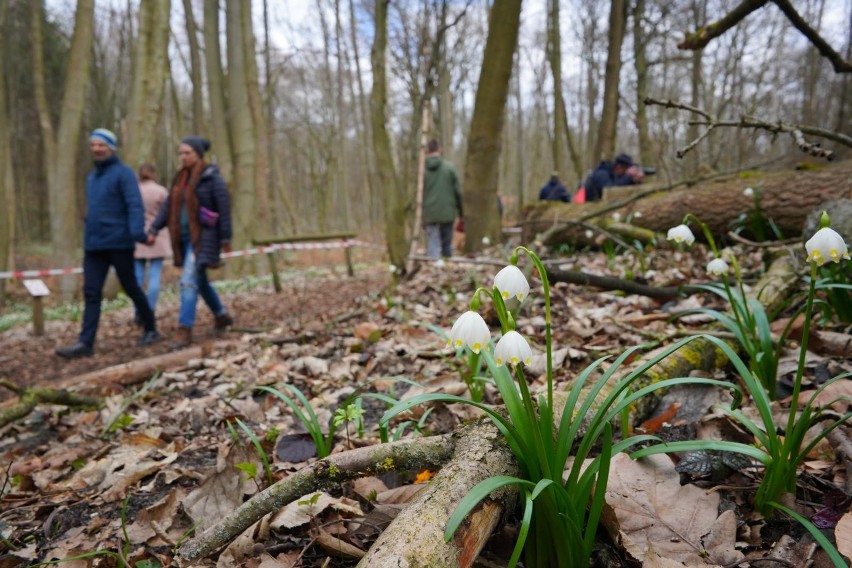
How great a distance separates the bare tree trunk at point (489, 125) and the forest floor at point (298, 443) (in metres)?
2.67

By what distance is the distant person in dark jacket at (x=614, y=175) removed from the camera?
8.90 meters

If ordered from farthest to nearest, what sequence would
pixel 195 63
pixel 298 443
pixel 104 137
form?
pixel 195 63 → pixel 104 137 → pixel 298 443

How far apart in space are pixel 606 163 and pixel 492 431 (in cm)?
901

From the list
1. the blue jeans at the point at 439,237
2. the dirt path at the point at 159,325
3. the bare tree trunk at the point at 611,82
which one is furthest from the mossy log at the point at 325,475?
the bare tree trunk at the point at 611,82

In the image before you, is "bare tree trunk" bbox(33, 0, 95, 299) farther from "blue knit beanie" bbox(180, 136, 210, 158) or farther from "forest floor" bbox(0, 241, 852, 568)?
"blue knit beanie" bbox(180, 136, 210, 158)

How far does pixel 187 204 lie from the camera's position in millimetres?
5129


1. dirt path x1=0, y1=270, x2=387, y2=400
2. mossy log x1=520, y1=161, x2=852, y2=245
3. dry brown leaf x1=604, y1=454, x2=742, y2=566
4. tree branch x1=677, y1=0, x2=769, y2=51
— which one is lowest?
dirt path x1=0, y1=270, x2=387, y2=400

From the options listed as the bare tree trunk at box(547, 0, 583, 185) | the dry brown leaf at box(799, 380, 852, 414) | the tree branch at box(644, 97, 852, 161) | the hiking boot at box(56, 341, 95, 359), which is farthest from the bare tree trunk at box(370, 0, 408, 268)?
the bare tree trunk at box(547, 0, 583, 185)

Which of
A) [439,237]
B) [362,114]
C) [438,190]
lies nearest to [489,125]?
[438,190]

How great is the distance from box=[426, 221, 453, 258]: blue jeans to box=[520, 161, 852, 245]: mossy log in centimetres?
189

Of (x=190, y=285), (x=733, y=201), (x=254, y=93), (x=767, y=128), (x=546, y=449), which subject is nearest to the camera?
(x=546, y=449)

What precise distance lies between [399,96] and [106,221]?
17865 mm

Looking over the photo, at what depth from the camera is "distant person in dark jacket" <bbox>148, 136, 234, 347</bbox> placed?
513cm

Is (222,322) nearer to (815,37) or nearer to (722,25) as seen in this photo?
A: (722,25)
